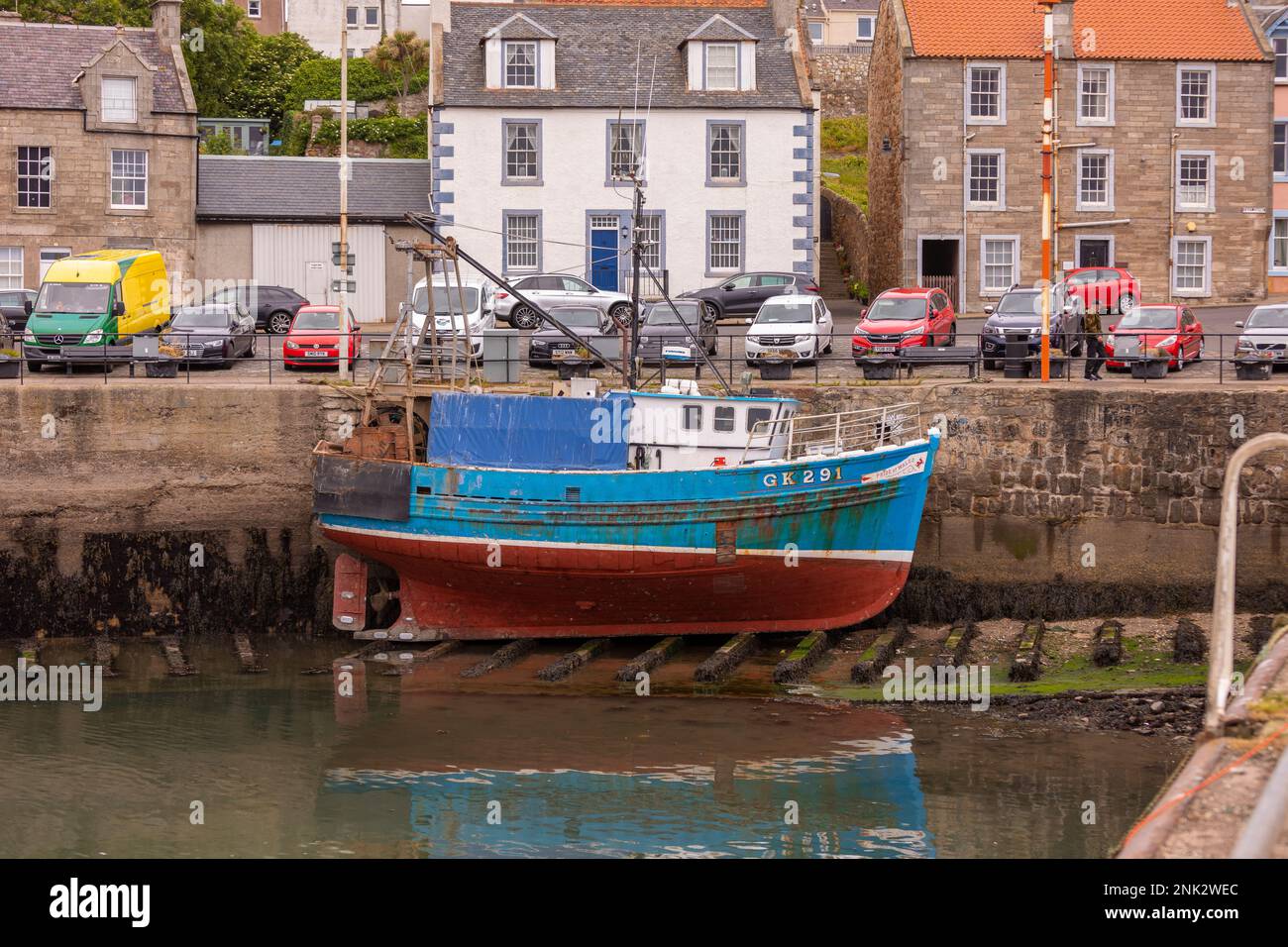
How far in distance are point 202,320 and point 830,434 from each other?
12.8 metres

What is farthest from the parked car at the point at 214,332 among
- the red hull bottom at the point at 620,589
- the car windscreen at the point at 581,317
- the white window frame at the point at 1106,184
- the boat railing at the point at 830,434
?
the white window frame at the point at 1106,184

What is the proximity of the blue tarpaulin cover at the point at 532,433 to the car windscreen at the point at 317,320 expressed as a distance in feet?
24.2

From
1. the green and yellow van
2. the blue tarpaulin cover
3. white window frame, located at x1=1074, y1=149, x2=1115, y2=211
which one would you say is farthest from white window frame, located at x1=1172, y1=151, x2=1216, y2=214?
the green and yellow van

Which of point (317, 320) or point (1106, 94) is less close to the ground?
point (1106, 94)

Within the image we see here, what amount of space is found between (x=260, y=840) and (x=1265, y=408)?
1555 centimetres

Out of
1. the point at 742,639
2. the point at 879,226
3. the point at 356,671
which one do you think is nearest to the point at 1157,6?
the point at 879,226

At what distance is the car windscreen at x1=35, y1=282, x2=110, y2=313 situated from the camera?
2906cm

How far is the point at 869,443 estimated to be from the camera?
78.7ft

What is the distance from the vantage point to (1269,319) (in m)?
28.0

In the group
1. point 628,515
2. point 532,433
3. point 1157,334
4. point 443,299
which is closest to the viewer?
point 628,515

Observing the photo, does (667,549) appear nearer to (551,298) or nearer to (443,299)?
(443,299)

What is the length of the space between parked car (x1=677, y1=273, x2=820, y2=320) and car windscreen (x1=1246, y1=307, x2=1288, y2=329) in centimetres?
1104

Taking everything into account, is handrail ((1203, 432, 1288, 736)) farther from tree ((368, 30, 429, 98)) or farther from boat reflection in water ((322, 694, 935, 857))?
tree ((368, 30, 429, 98))

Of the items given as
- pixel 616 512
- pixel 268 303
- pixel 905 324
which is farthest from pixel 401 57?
pixel 616 512
